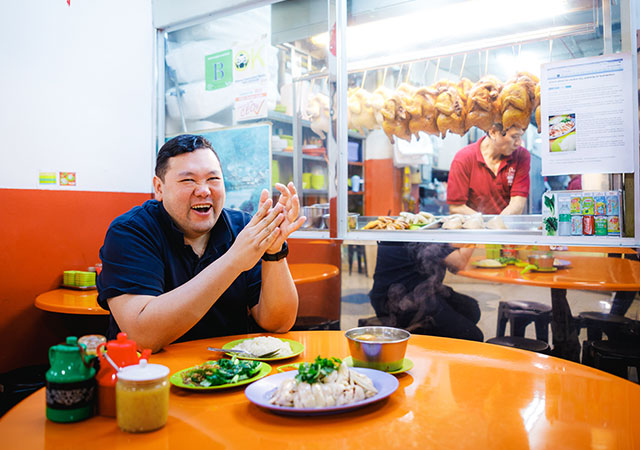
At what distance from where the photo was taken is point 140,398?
93 centimetres

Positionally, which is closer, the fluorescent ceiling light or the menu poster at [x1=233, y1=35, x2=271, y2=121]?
the fluorescent ceiling light

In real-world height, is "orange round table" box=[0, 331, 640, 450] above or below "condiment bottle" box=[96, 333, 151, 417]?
below

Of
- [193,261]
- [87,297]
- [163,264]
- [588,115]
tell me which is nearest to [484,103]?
[588,115]

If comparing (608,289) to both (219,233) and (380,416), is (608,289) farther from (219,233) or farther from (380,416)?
(219,233)

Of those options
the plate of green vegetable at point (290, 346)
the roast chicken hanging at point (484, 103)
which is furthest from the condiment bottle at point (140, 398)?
the roast chicken hanging at point (484, 103)

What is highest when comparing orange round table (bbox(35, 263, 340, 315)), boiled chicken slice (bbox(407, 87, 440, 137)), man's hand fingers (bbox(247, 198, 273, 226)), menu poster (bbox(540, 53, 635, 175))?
boiled chicken slice (bbox(407, 87, 440, 137))

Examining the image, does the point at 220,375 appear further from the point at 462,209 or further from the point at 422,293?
the point at 462,209

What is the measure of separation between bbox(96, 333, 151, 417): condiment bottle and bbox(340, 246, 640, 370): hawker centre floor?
1.70 metres

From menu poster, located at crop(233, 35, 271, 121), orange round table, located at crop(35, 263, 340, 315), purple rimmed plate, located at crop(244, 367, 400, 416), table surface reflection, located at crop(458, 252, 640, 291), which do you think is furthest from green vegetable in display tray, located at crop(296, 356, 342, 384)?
menu poster, located at crop(233, 35, 271, 121)

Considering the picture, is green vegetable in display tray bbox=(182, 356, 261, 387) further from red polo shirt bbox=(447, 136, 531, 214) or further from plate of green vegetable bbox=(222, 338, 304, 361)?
red polo shirt bbox=(447, 136, 531, 214)

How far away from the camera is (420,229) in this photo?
256 centimetres

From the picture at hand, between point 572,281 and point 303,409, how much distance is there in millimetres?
1611

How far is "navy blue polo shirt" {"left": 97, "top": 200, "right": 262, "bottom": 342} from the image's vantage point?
159cm

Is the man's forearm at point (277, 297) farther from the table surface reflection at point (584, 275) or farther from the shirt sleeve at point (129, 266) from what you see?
the table surface reflection at point (584, 275)
